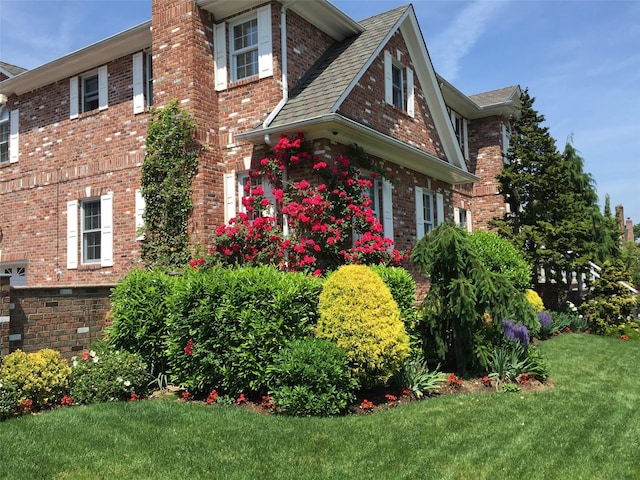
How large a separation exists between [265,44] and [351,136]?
2.69 meters

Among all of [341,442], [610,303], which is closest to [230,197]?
[341,442]

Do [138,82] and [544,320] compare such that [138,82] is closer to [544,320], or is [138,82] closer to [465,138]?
[544,320]

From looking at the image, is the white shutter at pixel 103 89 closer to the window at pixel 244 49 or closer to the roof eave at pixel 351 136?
the window at pixel 244 49

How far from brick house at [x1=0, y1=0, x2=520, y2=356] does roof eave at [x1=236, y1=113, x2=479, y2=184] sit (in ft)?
0.12

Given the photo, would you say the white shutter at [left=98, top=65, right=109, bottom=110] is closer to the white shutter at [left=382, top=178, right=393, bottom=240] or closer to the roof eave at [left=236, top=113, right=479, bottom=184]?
the roof eave at [left=236, top=113, right=479, bottom=184]

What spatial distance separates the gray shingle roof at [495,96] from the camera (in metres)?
21.0

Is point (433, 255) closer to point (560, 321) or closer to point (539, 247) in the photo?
point (560, 321)

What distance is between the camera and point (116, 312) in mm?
8750

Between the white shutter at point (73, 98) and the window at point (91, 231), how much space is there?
8.27 ft

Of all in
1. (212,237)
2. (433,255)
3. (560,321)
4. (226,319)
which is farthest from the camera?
(560,321)

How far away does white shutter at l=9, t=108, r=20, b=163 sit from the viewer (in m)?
16.5

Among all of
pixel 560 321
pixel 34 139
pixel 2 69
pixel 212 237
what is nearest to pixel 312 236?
pixel 212 237

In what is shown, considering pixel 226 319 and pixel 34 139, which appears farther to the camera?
pixel 34 139

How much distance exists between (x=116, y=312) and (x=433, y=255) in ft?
16.3
